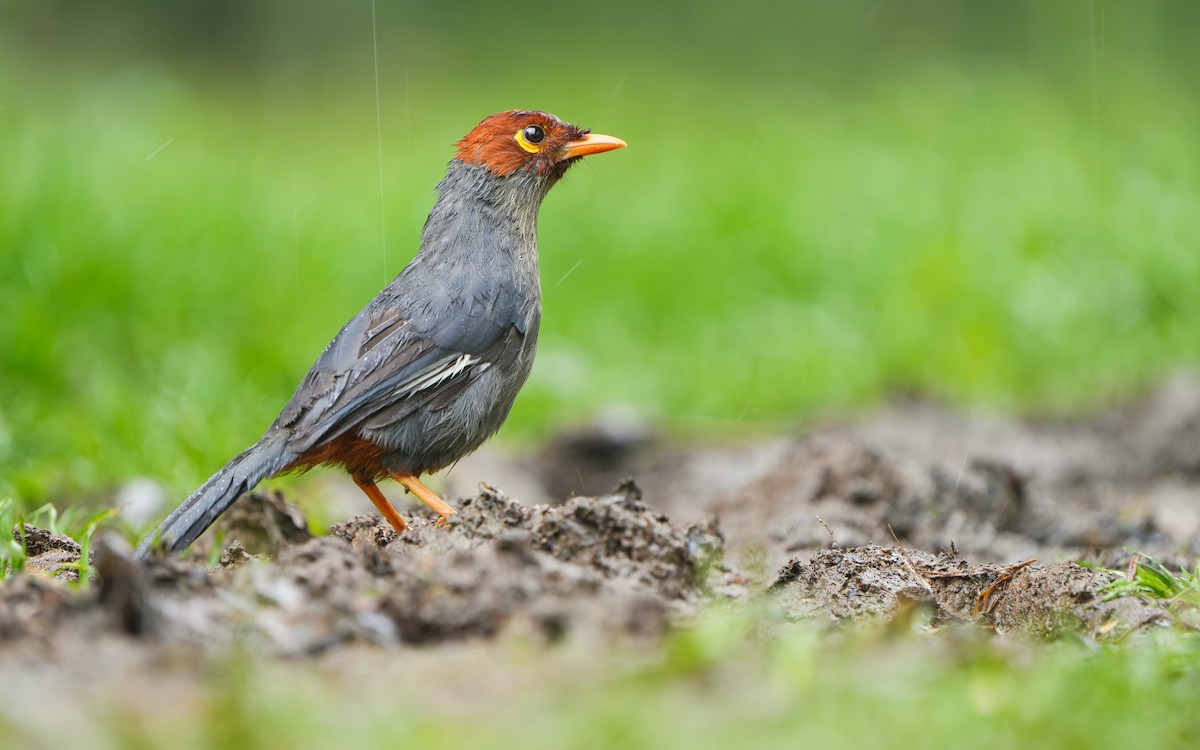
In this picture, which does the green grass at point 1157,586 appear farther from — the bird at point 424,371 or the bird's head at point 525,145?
the bird's head at point 525,145

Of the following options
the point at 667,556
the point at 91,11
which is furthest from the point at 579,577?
the point at 91,11

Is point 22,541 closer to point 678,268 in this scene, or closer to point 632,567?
point 632,567

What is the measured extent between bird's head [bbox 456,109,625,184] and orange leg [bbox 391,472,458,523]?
48.5 inches

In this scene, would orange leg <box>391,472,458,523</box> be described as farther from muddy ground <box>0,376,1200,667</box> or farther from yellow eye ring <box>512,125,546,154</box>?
yellow eye ring <box>512,125,546,154</box>

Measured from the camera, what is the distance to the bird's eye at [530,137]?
15.9ft

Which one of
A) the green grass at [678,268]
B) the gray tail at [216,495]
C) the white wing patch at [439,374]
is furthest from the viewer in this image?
the green grass at [678,268]

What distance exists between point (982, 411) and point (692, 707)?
5734 millimetres

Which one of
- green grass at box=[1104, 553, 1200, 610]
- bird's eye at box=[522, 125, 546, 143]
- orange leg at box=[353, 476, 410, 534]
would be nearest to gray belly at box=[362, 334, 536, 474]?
orange leg at box=[353, 476, 410, 534]

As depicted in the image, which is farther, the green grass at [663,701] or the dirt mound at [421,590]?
the dirt mound at [421,590]

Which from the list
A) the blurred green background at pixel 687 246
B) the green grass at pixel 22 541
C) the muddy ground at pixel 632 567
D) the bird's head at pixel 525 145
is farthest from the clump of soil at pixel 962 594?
the blurred green background at pixel 687 246

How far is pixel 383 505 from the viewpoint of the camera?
13.9ft

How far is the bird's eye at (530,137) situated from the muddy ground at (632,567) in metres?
1.56

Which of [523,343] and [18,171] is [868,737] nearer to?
[523,343]

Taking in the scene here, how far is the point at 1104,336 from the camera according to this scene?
831 centimetres
